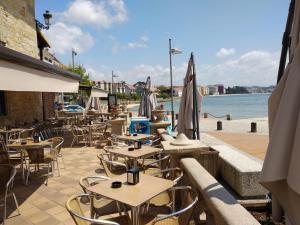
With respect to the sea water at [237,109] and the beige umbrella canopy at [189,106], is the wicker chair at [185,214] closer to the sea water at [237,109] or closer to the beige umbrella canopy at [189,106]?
the sea water at [237,109]

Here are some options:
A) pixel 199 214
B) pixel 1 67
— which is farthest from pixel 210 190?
pixel 1 67

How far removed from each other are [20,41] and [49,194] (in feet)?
30.1

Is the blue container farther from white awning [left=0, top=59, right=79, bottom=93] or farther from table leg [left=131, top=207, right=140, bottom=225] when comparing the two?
table leg [left=131, top=207, right=140, bottom=225]

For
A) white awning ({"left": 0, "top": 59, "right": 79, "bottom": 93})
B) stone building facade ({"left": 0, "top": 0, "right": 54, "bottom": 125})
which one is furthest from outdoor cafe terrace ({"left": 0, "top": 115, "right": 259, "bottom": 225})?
stone building facade ({"left": 0, "top": 0, "right": 54, "bottom": 125})

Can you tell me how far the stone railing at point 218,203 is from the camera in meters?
1.89

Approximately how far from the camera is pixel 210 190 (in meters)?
2.42

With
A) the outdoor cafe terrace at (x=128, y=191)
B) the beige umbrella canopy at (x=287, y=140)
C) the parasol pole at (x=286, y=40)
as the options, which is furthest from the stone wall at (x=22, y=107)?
the beige umbrella canopy at (x=287, y=140)

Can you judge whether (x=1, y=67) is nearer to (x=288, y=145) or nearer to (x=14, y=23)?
(x=288, y=145)

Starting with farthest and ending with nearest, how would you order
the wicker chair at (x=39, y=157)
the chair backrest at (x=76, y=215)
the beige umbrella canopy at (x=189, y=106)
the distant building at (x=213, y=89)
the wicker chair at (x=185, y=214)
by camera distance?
1. the distant building at (x=213, y=89)
2. the wicker chair at (x=39, y=157)
3. the beige umbrella canopy at (x=189, y=106)
4. the wicker chair at (x=185, y=214)
5. the chair backrest at (x=76, y=215)

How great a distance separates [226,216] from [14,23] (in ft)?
40.0

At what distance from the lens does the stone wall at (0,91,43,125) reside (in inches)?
431

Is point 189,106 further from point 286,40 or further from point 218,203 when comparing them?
point 218,203

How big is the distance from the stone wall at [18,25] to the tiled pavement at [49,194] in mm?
6351

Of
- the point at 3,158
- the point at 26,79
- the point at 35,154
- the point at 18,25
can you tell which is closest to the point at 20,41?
the point at 18,25
